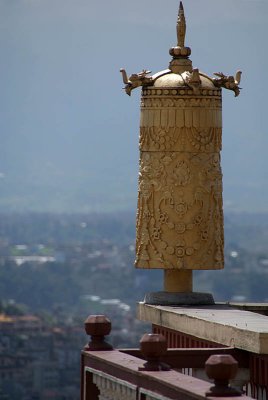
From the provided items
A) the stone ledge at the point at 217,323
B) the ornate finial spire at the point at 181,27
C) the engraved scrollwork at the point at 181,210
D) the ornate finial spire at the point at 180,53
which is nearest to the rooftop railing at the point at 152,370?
the stone ledge at the point at 217,323

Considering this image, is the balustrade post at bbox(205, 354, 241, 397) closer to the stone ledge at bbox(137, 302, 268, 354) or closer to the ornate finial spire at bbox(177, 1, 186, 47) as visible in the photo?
the stone ledge at bbox(137, 302, 268, 354)

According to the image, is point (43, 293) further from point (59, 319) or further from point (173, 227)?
point (173, 227)

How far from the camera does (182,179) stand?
20.6 m

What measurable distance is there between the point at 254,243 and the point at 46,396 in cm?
13819

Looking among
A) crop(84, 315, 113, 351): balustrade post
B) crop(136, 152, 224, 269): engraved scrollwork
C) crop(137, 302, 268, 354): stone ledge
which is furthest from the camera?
crop(136, 152, 224, 269): engraved scrollwork

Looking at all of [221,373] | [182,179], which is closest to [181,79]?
[182,179]

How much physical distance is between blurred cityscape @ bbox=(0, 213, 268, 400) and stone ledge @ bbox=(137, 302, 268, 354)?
3811cm

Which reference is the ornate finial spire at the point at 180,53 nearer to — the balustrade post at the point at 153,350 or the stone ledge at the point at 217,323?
the stone ledge at the point at 217,323

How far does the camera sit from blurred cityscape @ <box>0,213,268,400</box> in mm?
64500

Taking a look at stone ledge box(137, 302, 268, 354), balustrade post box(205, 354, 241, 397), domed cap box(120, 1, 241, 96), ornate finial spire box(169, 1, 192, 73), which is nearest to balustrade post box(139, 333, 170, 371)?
stone ledge box(137, 302, 268, 354)

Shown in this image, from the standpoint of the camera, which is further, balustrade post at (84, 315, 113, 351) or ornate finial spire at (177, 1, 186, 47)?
ornate finial spire at (177, 1, 186, 47)

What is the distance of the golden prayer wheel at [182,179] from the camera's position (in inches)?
813

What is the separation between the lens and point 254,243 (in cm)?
19625

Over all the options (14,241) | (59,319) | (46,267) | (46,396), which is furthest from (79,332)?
(14,241)
